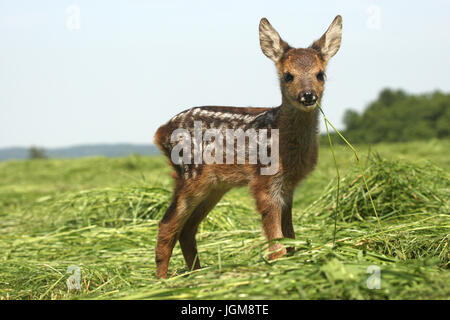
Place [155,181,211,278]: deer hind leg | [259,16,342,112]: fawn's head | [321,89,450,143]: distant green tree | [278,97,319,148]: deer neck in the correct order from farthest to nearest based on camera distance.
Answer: [321,89,450,143]: distant green tree
[155,181,211,278]: deer hind leg
[278,97,319,148]: deer neck
[259,16,342,112]: fawn's head

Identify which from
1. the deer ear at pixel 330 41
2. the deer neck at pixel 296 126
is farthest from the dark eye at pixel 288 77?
the deer ear at pixel 330 41

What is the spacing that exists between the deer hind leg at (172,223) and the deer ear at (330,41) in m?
1.68

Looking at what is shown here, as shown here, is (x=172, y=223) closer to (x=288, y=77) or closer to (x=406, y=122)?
(x=288, y=77)

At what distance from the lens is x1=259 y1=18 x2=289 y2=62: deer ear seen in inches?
190

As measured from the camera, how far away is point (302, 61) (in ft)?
15.0

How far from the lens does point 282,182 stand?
462 cm

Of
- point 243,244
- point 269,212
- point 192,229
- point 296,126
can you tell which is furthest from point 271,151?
point 192,229

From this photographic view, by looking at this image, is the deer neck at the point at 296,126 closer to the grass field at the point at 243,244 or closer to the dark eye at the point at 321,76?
the dark eye at the point at 321,76

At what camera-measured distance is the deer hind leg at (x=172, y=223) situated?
4.79 metres

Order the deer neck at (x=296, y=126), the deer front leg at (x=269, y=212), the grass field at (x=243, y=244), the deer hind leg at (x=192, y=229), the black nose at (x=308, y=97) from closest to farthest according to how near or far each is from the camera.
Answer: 1. the grass field at (x=243, y=244)
2. the black nose at (x=308, y=97)
3. the deer front leg at (x=269, y=212)
4. the deer neck at (x=296, y=126)
5. the deer hind leg at (x=192, y=229)

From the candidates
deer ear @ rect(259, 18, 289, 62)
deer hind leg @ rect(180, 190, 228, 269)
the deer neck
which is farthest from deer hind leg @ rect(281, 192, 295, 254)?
deer ear @ rect(259, 18, 289, 62)

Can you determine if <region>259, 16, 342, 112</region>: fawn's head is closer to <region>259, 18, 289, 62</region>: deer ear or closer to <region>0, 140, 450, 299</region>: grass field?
<region>259, 18, 289, 62</region>: deer ear

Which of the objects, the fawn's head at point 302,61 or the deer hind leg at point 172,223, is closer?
the fawn's head at point 302,61
